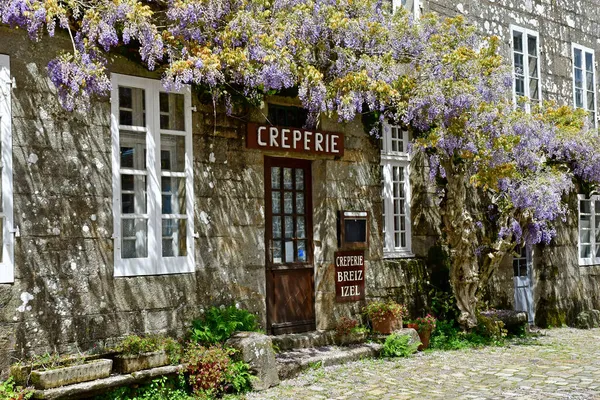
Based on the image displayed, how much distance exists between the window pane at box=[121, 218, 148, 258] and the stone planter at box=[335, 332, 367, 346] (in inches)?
115

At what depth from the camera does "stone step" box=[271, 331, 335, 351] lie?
8367mm

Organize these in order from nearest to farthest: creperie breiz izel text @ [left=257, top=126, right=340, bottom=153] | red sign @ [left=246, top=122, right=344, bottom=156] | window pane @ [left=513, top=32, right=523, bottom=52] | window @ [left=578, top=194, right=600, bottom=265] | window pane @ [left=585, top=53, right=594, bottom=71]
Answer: red sign @ [left=246, top=122, right=344, bottom=156] → creperie breiz izel text @ [left=257, top=126, right=340, bottom=153] → window pane @ [left=513, top=32, right=523, bottom=52] → window @ [left=578, top=194, right=600, bottom=265] → window pane @ [left=585, top=53, right=594, bottom=71]

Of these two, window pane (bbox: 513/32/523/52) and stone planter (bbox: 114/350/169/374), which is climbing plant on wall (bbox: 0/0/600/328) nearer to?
window pane (bbox: 513/32/523/52)

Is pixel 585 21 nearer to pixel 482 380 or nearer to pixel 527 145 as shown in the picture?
pixel 527 145

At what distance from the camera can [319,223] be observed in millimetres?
9258

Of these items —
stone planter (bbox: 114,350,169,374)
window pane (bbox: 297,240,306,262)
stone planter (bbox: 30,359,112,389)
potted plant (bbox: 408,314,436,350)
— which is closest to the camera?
stone planter (bbox: 30,359,112,389)

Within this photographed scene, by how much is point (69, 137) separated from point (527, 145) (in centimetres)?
603

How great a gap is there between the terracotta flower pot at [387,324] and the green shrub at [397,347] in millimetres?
192

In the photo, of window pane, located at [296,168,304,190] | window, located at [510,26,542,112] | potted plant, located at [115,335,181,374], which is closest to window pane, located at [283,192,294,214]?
window pane, located at [296,168,304,190]

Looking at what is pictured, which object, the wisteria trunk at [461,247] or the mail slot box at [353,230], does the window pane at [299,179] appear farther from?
the wisteria trunk at [461,247]

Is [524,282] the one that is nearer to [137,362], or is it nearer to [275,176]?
[275,176]

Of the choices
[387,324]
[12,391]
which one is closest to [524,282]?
[387,324]

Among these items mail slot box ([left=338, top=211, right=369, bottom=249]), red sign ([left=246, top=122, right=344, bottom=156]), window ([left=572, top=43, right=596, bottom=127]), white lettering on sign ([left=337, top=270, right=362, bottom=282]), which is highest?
window ([left=572, top=43, right=596, bottom=127])

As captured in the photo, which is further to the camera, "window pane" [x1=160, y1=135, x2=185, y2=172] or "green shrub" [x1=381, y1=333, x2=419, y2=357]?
"green shrub" [x1=381, y1=333, x2=419, y2=357]
